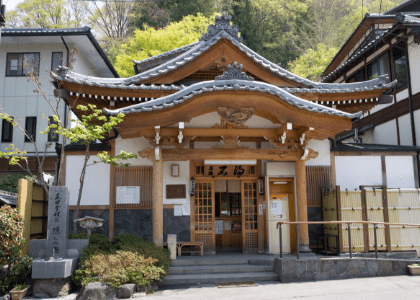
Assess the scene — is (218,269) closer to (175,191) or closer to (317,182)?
(175,191)

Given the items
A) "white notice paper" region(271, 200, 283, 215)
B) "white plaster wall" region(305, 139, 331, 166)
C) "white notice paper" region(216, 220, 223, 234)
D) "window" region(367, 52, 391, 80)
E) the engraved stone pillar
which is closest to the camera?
the engraved stone pillar

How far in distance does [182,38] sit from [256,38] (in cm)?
1142

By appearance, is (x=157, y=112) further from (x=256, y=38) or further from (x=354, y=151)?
(x=256, y=38)

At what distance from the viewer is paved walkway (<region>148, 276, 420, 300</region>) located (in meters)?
7.25

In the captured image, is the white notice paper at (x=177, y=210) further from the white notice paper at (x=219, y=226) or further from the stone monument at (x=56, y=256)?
the stone monument at (x=56, y=256)

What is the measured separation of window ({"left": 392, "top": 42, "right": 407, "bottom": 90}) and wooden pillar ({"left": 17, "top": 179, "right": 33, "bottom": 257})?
15.2m

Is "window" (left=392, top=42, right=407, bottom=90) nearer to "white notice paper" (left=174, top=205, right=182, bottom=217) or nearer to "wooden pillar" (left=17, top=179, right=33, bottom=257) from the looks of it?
"white notice paper" (left=174, top=205, right=182, bottom=217)

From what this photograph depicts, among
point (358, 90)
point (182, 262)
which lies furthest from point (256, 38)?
point (182, 262)

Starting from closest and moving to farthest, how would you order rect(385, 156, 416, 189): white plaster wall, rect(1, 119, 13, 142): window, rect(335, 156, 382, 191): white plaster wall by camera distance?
rect(335, 156, 382, 191): white plaster wall < rect(385, 156, 416, 189): white plaster wall < rect(1, 119, 13, 142): window

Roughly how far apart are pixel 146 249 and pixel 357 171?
301 inches

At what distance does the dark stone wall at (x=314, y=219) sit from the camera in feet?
37.5

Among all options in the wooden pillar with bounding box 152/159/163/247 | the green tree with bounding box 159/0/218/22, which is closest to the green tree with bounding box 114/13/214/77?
the green tree with bounding box 159/0/218/22

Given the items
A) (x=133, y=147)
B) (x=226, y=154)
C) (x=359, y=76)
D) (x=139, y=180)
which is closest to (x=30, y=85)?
(x=133, y=147)

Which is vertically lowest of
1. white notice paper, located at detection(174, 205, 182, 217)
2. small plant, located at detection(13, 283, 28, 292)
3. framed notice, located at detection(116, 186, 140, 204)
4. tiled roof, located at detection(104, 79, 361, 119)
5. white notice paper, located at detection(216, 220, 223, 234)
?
small plant, located at detection(13, 283, 28, 292)
